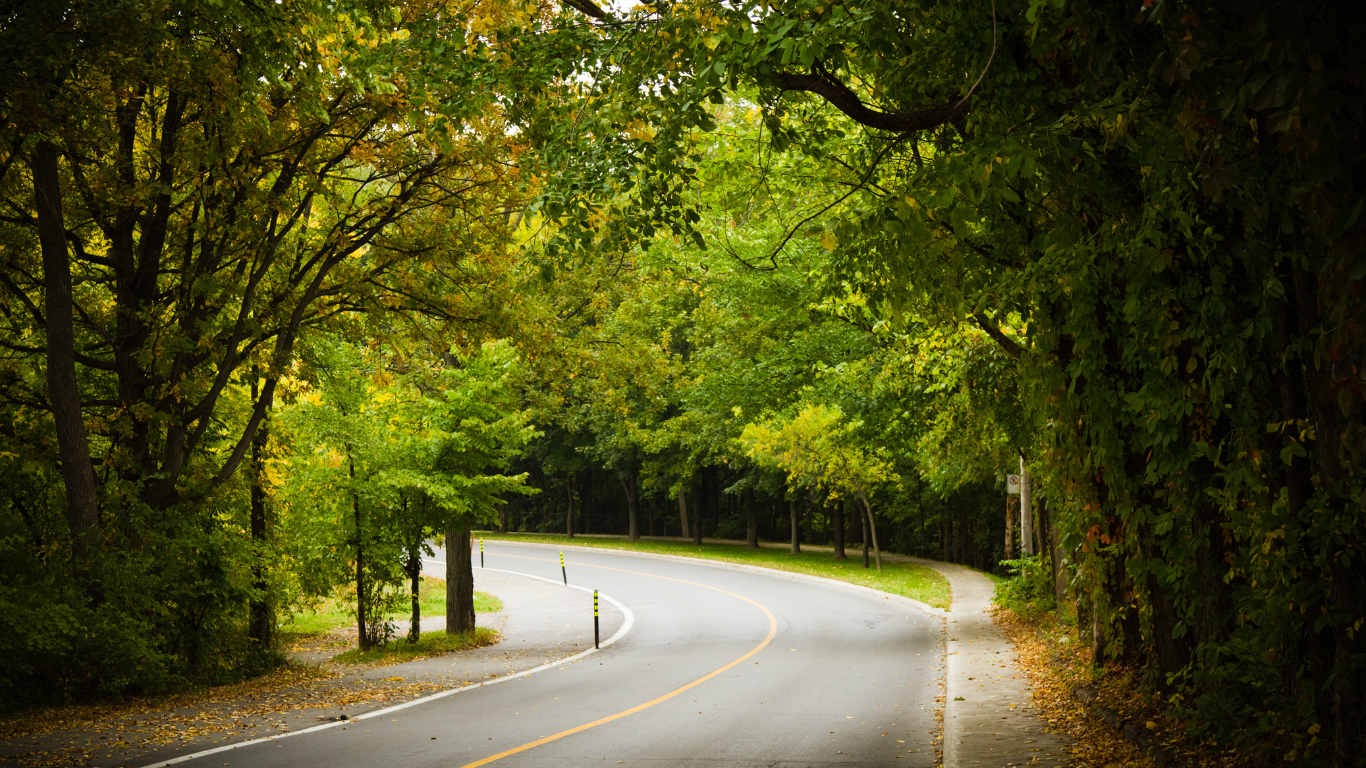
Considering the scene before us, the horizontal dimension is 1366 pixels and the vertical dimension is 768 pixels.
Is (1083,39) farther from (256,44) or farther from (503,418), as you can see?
(503,418)

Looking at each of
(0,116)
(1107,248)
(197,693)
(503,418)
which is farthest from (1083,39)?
(503,418)

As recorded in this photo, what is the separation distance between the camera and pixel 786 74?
680 centimetres

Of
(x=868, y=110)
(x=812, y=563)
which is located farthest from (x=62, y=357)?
(x=812, y=563)

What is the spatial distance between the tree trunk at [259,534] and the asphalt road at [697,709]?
4.75 metres

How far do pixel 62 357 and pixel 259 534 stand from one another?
22.1ft

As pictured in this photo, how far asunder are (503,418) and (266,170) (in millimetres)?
7929

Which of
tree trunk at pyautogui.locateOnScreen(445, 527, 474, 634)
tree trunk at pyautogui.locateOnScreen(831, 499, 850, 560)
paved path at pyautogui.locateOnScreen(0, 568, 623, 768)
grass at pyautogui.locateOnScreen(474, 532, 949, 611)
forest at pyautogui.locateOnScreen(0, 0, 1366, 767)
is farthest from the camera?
tree trunk at pyautogui.locateOnScreen(831, 499, 850, 560)

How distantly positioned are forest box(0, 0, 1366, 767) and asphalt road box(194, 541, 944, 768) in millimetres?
2750

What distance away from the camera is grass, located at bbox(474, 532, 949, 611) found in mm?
28969

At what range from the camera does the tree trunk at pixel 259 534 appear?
15.4 m

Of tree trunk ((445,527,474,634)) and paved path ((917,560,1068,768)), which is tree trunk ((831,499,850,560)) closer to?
paved path ((917,560,1068,768))

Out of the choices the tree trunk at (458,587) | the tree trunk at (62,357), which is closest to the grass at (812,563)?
the tree trunk at (458,587)

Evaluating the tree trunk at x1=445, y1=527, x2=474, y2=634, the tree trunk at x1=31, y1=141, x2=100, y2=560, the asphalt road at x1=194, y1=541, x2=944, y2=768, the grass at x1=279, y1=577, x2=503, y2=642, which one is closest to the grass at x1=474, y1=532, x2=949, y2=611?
the asphalt road at x1=194, y1=541, x2=944, y2=768

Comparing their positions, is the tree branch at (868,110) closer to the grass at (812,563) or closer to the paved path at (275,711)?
the paved path at (275,711)
